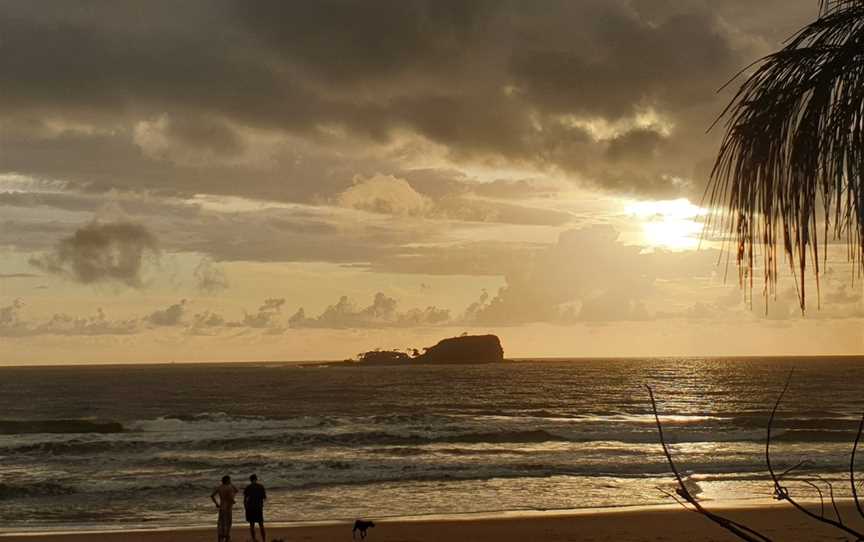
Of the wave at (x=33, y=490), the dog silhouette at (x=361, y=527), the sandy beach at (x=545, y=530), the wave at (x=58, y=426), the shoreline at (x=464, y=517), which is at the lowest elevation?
the wave at (x=58, y=426)

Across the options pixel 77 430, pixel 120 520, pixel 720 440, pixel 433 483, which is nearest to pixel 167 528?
pixel 120 520

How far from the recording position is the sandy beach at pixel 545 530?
65.1 feet

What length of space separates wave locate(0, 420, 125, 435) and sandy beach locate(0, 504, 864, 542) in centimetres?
3529

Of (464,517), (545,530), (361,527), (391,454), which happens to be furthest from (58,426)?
(545,530)

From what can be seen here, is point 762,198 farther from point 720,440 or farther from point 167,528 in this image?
point 720,440

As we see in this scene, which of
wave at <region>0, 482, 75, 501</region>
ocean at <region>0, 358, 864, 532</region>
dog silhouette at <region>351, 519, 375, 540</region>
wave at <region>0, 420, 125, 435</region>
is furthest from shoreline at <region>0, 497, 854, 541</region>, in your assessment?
wave at <region>0, 420, 125, 435</region>

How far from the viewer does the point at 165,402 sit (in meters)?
79.4

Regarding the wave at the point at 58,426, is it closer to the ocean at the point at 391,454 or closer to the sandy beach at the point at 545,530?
the ocean at the point at 391,454

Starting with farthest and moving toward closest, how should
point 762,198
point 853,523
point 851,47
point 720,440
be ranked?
point 720,440 → point 853,523 → point 762,198 → point 851,47

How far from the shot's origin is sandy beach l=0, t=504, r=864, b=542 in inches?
781

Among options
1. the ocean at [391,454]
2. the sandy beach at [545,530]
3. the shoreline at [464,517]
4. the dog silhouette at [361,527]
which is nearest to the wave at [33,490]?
the ocean at [391,454]

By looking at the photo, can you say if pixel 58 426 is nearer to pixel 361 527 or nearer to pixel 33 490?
pixel 33 490

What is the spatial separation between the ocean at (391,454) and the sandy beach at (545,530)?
77.5 inches

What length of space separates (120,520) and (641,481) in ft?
53.1
